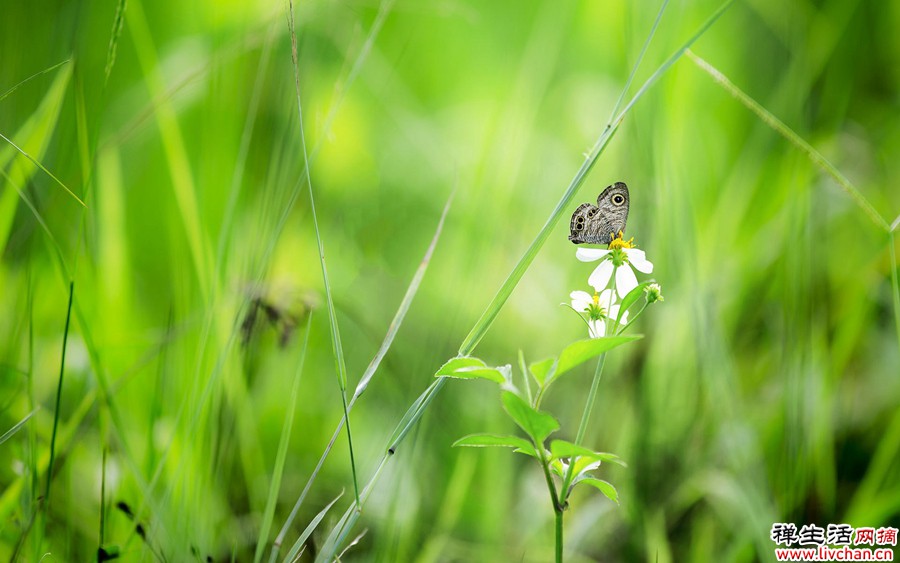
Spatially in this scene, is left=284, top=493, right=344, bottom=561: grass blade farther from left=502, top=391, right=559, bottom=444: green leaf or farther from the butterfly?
the butterfly

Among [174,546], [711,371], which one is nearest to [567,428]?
[711,371]

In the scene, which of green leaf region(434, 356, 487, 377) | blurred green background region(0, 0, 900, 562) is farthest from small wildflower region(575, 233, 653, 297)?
blurred green background region(0, 0, 900, 562)

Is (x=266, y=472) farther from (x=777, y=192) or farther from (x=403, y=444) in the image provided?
(x=777, y=192)

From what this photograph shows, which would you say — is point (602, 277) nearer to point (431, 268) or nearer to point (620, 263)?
point (620, 263)

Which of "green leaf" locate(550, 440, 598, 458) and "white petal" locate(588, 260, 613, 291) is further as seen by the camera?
"white petal" locate(588, 260, 613, 291)

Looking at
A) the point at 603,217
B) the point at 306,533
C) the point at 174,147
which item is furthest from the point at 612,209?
the point at 174,147

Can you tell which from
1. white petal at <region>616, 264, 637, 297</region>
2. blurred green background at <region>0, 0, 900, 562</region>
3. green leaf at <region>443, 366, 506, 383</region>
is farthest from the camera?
blurred green background at <region>0, 0, 900, 562</region>

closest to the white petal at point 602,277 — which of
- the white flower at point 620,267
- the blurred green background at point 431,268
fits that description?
the white flower at point 620,267

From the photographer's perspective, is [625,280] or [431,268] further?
[431,268]
